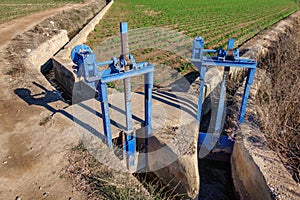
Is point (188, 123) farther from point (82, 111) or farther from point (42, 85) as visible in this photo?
point (42, 85)

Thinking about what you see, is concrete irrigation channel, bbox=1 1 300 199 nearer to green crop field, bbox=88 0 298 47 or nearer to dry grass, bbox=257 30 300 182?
dry grass, bbox=257 30 300 182

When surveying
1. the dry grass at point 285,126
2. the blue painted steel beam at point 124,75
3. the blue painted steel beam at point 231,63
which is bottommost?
the dry grass at point 285,126

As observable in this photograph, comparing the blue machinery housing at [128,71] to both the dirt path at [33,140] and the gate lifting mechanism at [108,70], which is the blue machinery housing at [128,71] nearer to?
the gate lifting mechanism at [108,70]

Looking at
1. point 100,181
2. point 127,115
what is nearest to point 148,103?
point 127,115

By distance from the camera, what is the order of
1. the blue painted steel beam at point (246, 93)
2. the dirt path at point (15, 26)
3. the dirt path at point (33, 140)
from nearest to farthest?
the dirt path at point (33, 140) → the blue painted steel beam at point (246, 93) → the dirt path at point (15, 26)

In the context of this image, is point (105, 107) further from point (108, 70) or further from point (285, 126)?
point (285, 126)

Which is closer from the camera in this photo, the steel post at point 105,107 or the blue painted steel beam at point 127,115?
the blue painted steel beam at point 127,115

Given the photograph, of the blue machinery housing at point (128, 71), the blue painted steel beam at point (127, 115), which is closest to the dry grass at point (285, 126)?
the blue machinery housing at point (128, 71)

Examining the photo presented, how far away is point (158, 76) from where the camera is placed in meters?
9.67

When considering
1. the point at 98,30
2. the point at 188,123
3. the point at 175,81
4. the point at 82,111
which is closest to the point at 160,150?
the point at 188,123

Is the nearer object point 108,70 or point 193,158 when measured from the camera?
point 108,70

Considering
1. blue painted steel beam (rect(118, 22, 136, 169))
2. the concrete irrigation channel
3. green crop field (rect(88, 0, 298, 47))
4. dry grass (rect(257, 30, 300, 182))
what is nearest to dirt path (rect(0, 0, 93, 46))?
green crop field (rect(88, 0, 298, 47))

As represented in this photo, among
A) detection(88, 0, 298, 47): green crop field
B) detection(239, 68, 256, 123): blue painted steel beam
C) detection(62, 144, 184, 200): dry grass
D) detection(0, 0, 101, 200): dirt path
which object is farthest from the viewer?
detection(88, 0, 298, 47): green crop field

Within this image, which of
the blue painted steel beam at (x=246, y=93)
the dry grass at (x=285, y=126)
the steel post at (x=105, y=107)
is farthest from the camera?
the blue painted steel beam at (x=246, y=93)
